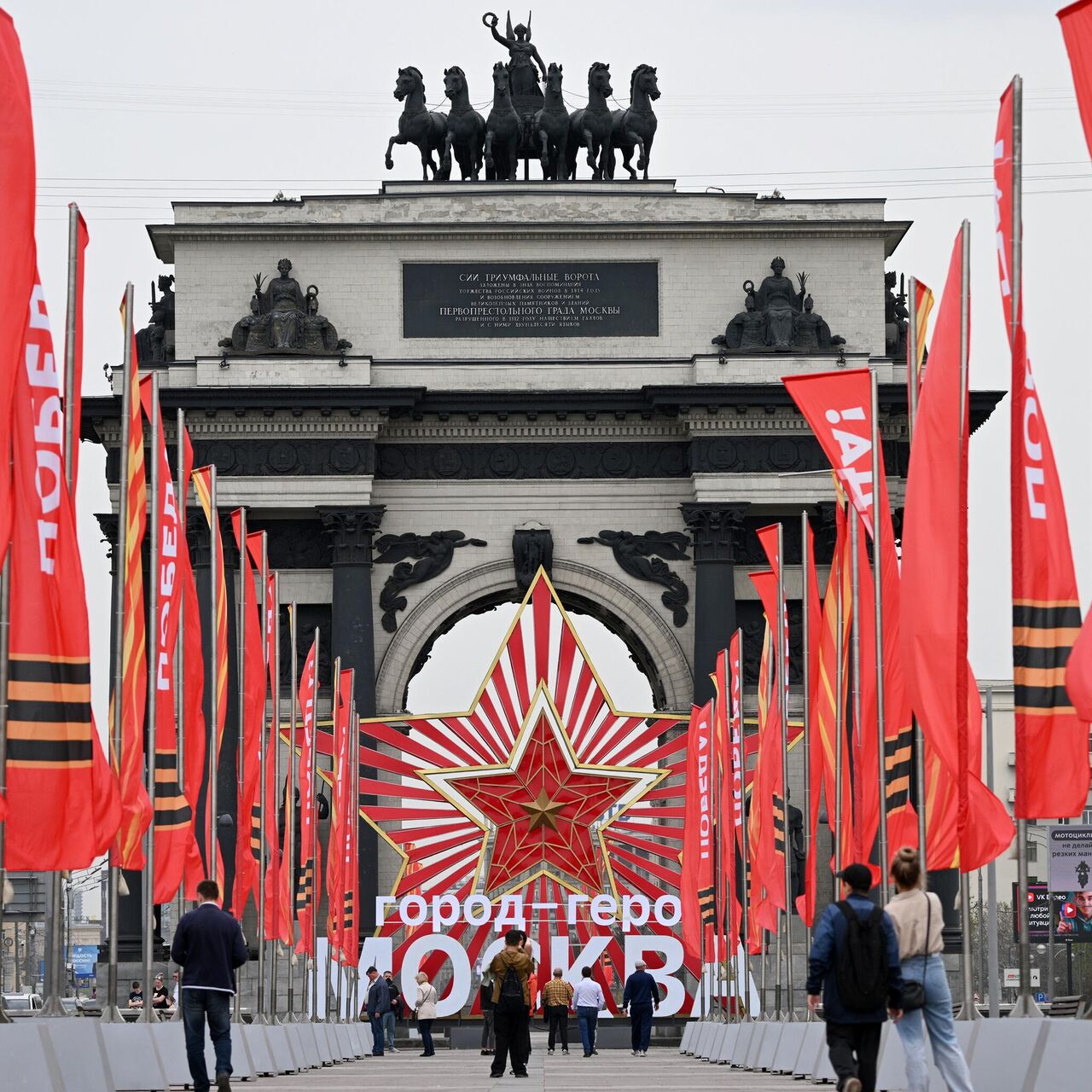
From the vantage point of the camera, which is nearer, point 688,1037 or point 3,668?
point 3,668

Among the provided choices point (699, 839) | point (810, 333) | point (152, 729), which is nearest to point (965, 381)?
point (152, 729)

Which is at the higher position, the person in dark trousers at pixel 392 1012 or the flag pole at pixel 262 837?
the flag pole at pixel 262 837

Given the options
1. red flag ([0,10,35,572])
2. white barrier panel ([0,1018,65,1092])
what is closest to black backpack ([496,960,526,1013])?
white barrier panel ([0,1018,65,1092])

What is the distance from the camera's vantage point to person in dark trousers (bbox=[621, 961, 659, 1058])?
48906 millimetres

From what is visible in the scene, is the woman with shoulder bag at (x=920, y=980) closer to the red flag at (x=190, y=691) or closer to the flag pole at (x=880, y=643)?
the flag pole at (x=880, y=643)

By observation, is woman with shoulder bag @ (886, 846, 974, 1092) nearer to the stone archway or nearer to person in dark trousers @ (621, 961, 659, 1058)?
person in dark trousers @ (621, 961, 659, 1058)

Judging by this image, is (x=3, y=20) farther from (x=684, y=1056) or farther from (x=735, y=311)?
(x=735, y=311)

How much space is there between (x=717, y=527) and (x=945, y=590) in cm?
3984

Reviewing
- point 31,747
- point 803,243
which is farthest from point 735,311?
point 31,747

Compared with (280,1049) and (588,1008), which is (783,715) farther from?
(280,1049)

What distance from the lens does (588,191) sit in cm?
6462

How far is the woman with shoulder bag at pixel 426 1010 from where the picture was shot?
1940 inches

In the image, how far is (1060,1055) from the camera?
1891 centimetres

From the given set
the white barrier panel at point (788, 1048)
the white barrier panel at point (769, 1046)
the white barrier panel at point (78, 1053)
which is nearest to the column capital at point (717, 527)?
the white barrier panel at point (769, 1046)
